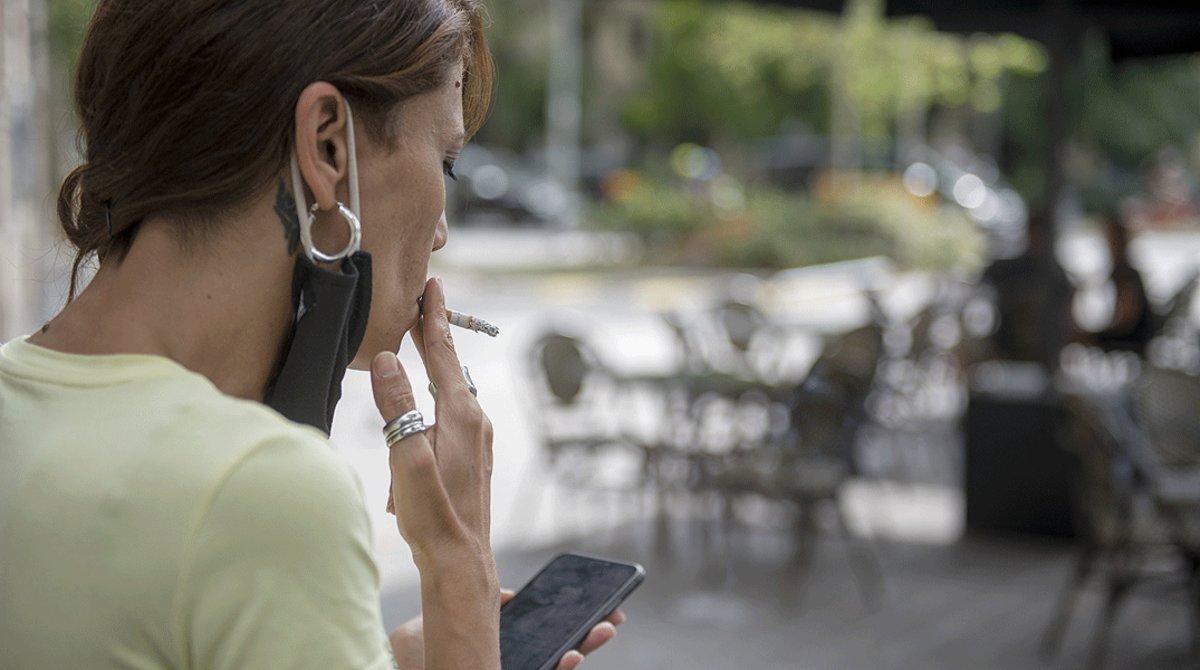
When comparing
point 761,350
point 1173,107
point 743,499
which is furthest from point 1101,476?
point 1173,107

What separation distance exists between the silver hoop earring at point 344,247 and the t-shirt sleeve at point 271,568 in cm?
19

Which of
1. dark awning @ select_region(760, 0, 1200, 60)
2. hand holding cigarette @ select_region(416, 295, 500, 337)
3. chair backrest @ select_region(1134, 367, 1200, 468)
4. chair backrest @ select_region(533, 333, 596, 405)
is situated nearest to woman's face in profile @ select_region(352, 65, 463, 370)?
hand holding cigarette @ select_region(416, 295, 500, 337)

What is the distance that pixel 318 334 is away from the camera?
3.41ft

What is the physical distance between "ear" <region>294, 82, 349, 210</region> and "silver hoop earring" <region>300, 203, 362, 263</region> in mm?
10

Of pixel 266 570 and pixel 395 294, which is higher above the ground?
pixel 395 294

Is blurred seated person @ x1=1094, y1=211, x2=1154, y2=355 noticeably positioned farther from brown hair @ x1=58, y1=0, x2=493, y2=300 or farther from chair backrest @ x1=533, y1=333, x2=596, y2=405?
brown hair @ x1=58, y1=0, x2=493, y2=300

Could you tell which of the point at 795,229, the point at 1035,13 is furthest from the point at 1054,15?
the point at 795,229

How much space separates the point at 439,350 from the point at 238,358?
0.20 meters

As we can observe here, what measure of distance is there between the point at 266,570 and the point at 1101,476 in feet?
15.4

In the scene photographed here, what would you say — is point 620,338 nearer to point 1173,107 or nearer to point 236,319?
point 236,319

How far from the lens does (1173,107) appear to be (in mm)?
43406

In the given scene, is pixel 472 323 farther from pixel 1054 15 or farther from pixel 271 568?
pixel 1054 15

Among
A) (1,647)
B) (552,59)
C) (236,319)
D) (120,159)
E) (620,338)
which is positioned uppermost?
(552,59)

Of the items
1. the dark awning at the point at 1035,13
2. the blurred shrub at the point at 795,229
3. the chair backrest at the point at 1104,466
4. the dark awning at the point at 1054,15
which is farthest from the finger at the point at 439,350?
the blurred shrub at the point at 795,229
